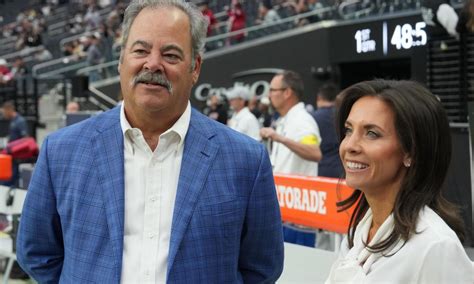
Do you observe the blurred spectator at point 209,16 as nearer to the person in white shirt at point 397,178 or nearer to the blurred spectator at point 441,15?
the blurred spectator at point 441,15

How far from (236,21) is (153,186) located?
20.2m

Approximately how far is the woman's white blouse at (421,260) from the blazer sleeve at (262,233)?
53 centimetres

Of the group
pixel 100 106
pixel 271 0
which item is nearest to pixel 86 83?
pixel 100 106

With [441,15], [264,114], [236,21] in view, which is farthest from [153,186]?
[236,21]

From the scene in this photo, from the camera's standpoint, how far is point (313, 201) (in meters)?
5.91

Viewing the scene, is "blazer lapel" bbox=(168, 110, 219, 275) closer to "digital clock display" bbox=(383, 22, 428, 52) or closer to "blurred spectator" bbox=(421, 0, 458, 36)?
"blurred spectator" bbox=(421, 0, 458, 36)

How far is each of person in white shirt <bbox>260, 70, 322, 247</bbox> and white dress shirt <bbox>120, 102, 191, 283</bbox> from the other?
172 inches

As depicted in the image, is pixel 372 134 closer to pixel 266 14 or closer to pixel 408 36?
pixel 408 36

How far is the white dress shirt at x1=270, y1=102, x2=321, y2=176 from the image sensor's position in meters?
7.34

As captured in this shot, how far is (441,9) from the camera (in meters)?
10.8

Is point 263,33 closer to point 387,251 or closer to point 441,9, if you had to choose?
point 441,9

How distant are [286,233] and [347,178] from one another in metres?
5.06

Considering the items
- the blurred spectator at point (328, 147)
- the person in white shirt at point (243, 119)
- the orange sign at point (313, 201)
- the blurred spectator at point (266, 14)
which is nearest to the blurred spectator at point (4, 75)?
the blurred spectator at point (266, 14)

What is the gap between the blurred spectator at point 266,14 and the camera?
2189cm
